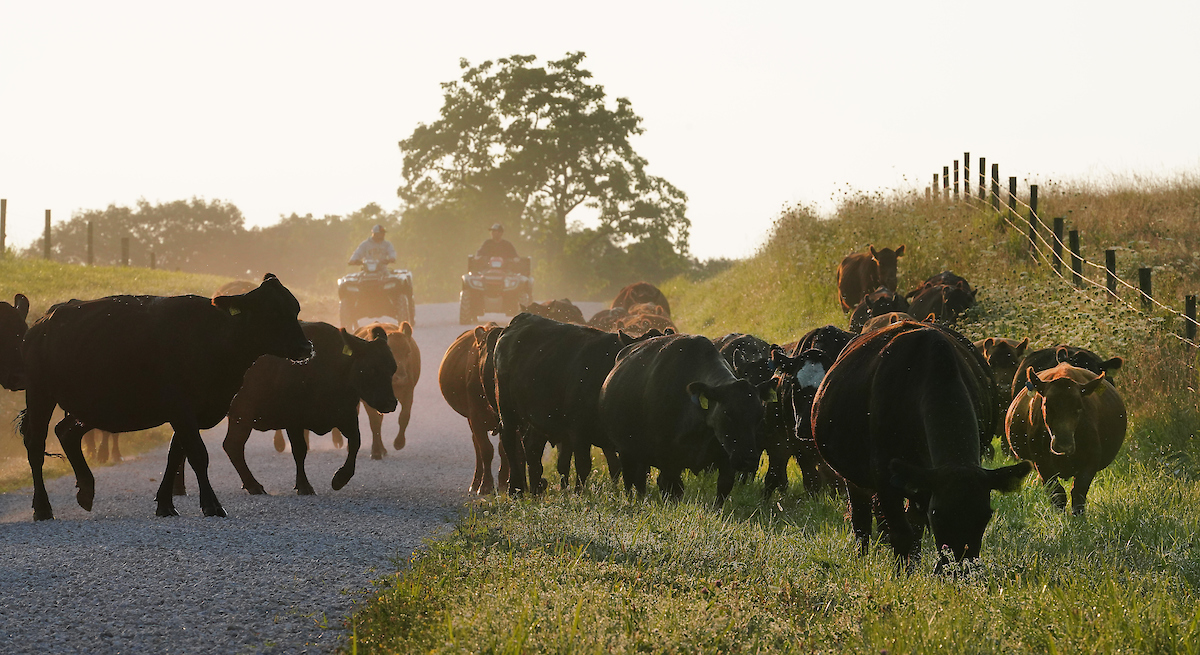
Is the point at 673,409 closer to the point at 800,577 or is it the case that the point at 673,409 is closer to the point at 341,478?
the point at 800,577

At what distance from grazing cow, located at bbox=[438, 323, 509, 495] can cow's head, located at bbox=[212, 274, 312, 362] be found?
2714 millimetres

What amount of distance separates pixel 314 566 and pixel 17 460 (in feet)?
36.8

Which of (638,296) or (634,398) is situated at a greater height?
(638,296)

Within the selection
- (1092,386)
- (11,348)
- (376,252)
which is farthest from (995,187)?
(11,348)

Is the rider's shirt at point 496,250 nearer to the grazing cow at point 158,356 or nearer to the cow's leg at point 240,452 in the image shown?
the cow's leg at point 240,452

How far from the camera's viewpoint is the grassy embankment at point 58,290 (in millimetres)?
15844

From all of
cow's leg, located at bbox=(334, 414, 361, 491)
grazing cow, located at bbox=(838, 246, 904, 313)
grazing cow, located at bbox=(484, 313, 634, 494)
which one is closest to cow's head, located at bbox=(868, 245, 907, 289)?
grazing cow, located at bbox=(838, 246, 904, 313)

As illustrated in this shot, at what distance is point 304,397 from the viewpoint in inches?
489

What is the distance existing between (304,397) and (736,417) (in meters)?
5.24

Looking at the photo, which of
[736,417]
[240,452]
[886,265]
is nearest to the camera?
[736,417]

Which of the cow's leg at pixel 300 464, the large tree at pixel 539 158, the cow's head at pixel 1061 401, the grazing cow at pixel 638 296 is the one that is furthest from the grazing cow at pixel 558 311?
the large tree at pixel 539 158

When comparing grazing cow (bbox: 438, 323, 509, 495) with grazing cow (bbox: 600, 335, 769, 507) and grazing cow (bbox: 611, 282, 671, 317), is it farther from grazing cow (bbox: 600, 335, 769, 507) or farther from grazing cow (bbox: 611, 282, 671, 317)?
grazing cow (bbox: 611, 282, 671, 317)

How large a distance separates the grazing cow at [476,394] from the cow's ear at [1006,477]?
6898 mm

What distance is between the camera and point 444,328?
30844 mm
